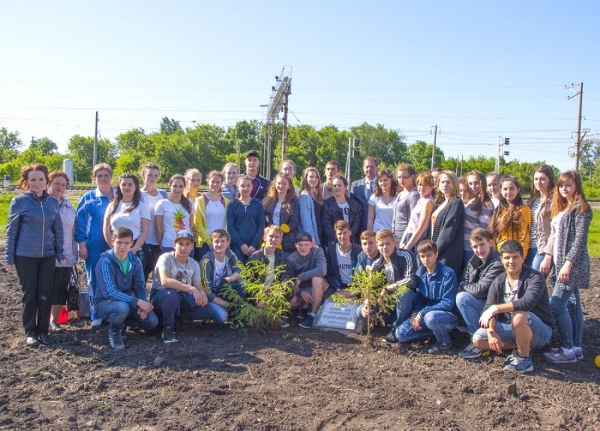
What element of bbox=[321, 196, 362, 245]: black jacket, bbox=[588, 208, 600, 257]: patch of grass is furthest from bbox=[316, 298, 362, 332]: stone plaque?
bbox=[588, 208, 600, 257]: patch of grass

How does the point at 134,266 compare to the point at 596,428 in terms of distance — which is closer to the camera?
the point at 596,428

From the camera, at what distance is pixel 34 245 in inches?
219

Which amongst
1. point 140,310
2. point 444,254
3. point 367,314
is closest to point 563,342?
point 444,254

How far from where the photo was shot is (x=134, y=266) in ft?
19.4

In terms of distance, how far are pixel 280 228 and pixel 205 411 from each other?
114 inches

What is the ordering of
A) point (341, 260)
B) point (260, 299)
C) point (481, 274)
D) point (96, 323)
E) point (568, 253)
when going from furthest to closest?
point (341, 260), point (96, 323), point (260, 299), point (481, 274), point (568, 253)

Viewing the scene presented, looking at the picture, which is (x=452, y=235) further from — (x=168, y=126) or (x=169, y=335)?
(x=168, y=126)

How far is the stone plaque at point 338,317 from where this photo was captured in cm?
619

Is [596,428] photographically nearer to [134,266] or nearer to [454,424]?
[454,424]

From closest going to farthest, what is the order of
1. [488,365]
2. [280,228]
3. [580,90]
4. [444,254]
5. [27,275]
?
1. [488,365]
2. [27,275]
3. [444,254]
4. [280,228]
5. [580,90]

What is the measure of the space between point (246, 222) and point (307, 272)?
0.99 meters

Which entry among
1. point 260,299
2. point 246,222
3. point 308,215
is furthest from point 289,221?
point 260,299

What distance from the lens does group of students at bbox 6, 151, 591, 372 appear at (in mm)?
5219

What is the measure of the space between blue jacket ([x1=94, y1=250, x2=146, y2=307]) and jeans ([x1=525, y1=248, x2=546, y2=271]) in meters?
4.17
